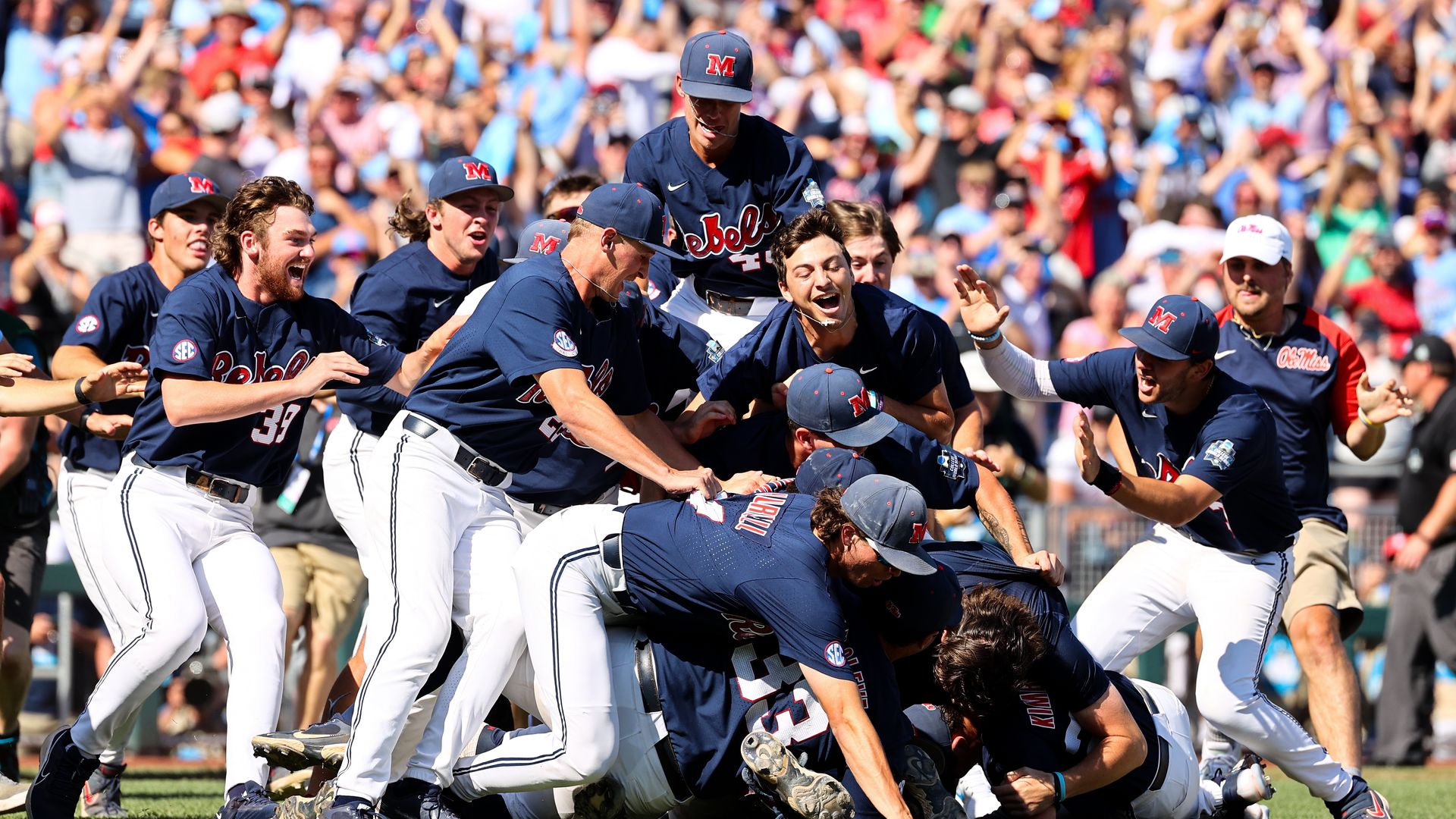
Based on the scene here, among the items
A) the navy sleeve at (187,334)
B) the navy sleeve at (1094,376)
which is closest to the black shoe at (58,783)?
the navy sleeve at (187,334)

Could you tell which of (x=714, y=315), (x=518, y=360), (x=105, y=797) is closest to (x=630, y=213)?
(x=518, y=360)

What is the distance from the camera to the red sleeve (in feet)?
25.2

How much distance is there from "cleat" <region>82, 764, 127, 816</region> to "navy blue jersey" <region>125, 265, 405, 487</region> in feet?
5.40

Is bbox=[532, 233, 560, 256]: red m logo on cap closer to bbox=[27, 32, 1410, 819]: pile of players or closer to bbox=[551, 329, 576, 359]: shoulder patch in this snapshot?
bbox=[27, 32, 1410, 819]: pile of players

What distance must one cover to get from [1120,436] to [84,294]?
6904mm

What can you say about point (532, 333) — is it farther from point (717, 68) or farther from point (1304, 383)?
point (1304, 383)

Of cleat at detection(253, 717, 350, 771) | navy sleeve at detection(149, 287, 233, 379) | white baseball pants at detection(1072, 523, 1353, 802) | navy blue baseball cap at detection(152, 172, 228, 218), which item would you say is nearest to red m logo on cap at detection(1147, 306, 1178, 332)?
white baseball pants at detection(1072, 523, 1353, 802)

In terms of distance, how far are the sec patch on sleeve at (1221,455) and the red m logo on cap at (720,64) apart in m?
2.33

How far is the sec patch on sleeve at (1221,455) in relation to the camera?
6449 millimetres

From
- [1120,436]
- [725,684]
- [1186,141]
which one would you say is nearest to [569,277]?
[725,684]

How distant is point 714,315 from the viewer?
7.36 meters

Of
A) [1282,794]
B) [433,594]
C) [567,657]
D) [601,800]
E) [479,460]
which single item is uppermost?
[479,460]

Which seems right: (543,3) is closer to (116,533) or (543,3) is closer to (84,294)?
(84,294)

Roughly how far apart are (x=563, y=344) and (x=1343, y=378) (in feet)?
12.3
